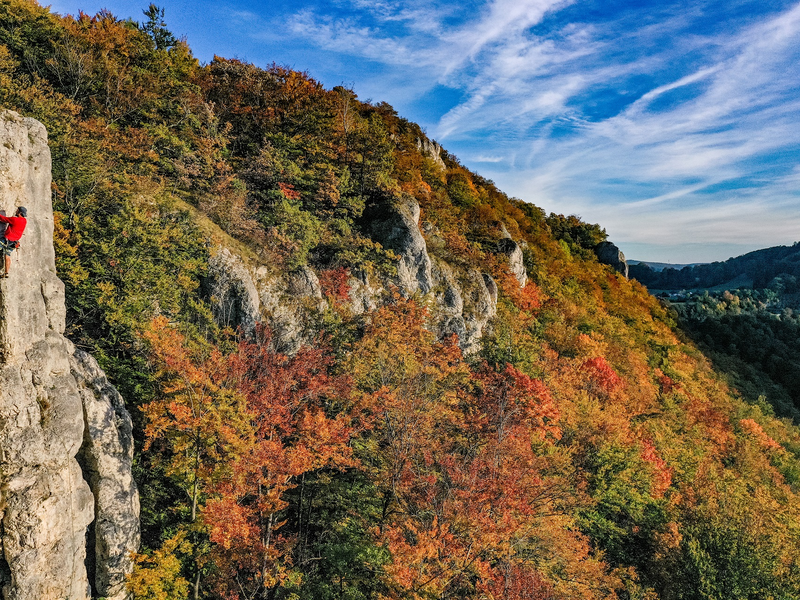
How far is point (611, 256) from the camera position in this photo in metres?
81.2

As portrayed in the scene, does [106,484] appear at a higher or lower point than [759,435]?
higher

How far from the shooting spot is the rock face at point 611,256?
265ft

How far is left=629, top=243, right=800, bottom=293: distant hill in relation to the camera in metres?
160

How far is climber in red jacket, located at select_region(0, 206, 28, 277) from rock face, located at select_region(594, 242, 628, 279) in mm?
87426

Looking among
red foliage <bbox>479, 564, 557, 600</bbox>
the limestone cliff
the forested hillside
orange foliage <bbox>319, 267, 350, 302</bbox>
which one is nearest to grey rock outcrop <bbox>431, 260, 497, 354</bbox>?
the limestone cliff

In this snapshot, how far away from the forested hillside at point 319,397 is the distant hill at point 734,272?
535ft

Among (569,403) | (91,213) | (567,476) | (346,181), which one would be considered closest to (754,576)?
(567,476)

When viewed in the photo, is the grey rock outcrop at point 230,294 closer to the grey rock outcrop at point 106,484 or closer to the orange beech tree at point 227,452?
the orange beech tree at point 227,452

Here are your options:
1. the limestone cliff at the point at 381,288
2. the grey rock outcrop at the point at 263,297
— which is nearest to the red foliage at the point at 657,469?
the limestone cliff at the point at 381,288

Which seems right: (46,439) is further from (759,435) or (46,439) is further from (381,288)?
(759,435)

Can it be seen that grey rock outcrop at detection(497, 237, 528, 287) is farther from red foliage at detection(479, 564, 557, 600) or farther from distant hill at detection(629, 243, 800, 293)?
distant hill at detection(629, 243, 800, 293)

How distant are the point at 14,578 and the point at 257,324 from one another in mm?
13724

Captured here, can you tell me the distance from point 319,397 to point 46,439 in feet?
40.9

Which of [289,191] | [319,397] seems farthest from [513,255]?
[319,397]
